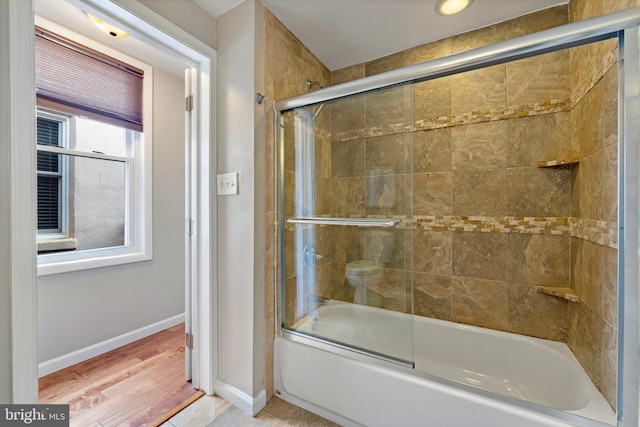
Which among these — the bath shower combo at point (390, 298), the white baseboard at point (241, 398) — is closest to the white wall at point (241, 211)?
the white baseboard at point (241, 398)

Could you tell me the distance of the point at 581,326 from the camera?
1257 millimetres

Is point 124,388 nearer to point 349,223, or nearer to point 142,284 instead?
point 142,284

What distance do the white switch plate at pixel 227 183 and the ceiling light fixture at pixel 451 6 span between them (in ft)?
4.94

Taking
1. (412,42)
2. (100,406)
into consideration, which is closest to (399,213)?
(412,42)

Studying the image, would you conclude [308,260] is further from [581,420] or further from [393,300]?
[581,420]

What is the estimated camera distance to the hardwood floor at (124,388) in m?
1.34

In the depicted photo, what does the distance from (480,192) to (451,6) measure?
110 cm

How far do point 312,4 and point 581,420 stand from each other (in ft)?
7.34

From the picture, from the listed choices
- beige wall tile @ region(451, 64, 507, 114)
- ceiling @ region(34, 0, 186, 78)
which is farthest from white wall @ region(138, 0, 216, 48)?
beige wall tile @ region(451, 64, 507, 114)

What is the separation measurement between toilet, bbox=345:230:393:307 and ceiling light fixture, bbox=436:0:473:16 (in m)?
1.33

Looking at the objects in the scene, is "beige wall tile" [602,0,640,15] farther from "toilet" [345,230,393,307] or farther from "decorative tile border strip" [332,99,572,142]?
"toilet" [345,230,393,307]

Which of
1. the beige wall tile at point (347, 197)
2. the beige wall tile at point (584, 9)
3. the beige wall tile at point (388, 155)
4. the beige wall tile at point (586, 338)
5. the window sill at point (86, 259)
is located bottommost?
the beige wall tile at point (586, 338)

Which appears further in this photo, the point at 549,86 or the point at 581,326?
the point at 549,86

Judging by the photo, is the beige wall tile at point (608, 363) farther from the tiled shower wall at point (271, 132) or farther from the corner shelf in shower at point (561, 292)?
the tiled shower wall at point (271, 132)
